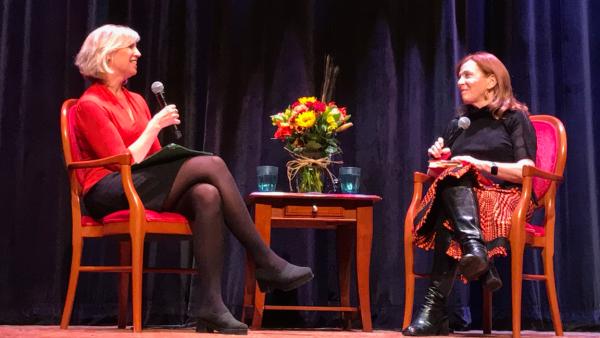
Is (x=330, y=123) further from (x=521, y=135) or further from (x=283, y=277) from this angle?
(x=283, y=277)

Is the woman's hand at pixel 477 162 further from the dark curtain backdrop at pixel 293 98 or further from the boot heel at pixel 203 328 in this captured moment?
the boot heel at pixel 203 328

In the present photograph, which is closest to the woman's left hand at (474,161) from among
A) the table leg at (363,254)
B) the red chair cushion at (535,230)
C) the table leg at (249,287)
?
the red chair cushion at (535,230)

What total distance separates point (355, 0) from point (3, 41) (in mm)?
1713

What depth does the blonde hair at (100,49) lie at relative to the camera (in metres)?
3.32

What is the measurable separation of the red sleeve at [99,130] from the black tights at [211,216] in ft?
0.91

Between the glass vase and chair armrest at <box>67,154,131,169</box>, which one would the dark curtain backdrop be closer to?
the glass vase

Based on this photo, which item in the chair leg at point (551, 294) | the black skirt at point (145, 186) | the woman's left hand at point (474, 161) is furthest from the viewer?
the chair leg at point (551, 294)

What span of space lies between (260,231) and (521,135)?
1157mm

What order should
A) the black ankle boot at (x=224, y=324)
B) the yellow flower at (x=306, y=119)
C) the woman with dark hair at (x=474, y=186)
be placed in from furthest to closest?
the yellow flower at (x=306, y=119) → the woman with dark hair at (x=474, y=186) → the black ankle boot at (x=224, y=324)

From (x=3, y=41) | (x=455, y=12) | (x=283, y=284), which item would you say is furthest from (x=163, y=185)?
(x=455, y=12)

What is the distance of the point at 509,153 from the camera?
3.40 m

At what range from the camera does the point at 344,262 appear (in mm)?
3855

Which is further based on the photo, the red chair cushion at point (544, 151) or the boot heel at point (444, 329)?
the red chair cushion at point (544, 151)

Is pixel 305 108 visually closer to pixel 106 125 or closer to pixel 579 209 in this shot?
pixel 106 125
